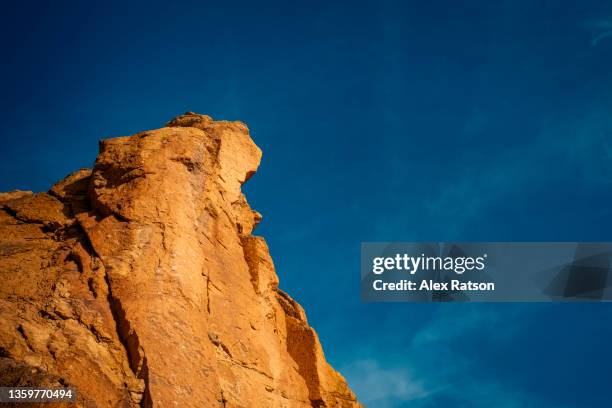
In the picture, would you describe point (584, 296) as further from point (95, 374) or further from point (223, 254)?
point (95, 374)

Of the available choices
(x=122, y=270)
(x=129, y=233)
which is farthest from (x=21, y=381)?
(x=129, y=233)

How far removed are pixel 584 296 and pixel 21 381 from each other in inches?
1608

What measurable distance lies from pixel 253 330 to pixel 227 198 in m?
7.73

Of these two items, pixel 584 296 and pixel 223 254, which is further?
pixel 584 296

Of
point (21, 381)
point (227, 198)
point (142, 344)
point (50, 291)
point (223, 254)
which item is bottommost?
point (21, 381)

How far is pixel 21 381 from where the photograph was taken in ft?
69.3

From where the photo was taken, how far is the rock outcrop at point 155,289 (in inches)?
938

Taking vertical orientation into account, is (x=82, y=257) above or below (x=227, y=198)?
below

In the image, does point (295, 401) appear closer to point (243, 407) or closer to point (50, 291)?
point (243, 407)

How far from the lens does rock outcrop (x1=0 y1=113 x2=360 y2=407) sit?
78.2 ft

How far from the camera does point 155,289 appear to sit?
87.3ft

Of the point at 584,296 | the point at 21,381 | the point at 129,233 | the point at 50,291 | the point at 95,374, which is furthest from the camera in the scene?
the point at 584,296

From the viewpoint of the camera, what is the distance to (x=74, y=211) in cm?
3225

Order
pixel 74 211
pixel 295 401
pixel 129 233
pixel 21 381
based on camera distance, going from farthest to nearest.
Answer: pixel 295 401
pixel 74 211
pixel 129 233
pixel 21 381
